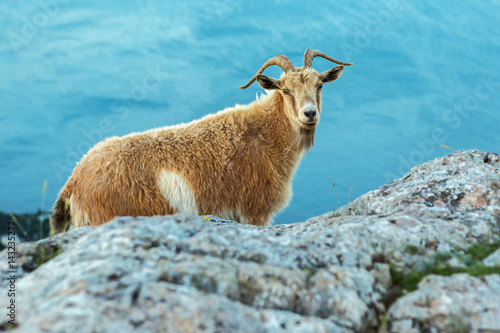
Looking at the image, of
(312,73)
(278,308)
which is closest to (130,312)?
(278,308)

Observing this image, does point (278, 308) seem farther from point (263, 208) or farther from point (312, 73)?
point (312, 73)

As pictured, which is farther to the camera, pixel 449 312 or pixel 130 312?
pixel 449 312

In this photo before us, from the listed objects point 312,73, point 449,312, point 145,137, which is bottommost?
point 449,312

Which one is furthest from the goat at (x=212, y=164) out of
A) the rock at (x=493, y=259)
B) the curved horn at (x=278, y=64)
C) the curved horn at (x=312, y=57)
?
the rock at (x=493, y=259)

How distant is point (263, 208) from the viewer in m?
9.77

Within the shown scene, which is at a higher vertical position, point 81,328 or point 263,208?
point 263,208

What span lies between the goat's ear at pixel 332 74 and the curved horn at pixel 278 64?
793mm

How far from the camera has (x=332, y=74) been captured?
11.0 metres

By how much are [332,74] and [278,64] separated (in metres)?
1.29

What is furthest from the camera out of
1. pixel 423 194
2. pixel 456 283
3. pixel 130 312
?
pixel 423 194

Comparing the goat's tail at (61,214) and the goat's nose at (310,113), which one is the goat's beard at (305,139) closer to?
the goat's nose at (310,113)

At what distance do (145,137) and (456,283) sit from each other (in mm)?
7170

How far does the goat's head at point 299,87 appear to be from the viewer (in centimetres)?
Result: 973

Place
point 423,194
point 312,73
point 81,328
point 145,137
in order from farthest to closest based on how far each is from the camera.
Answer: point 312,73
point 145,137
point 423,194
point 81,328
